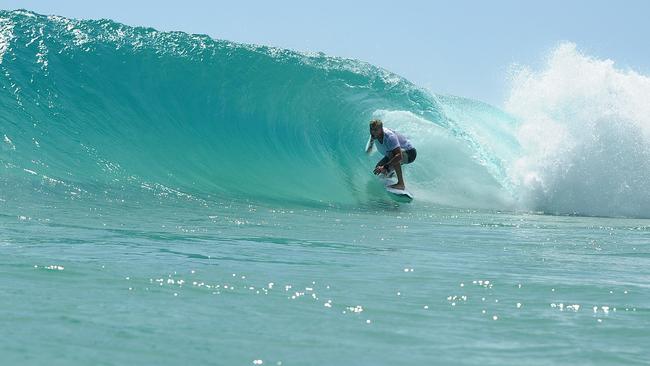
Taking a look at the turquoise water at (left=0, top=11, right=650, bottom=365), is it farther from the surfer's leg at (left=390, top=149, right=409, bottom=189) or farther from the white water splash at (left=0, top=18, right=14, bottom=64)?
the surfer's leg at (left=390, top=149, right=409, bottom=189)

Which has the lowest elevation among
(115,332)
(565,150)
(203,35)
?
(115,332)

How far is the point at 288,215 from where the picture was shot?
36.3ft

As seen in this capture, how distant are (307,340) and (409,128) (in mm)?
15515

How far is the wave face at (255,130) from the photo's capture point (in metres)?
14.6

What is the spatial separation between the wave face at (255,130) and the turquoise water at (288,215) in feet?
0.18

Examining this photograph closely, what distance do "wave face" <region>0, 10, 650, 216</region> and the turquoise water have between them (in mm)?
56

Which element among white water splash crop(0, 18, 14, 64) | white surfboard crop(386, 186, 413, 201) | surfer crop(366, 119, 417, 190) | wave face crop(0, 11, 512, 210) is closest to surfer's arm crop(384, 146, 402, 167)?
surfer crop(366, 119, 417, 190)

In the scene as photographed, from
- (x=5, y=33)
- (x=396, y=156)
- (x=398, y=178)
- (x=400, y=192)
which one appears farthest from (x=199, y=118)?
(x=396, y=156)

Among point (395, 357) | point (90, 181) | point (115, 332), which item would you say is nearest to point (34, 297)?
point (115, 332)

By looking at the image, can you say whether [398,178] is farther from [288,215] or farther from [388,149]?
[288,215]

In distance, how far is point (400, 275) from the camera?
5535 mm

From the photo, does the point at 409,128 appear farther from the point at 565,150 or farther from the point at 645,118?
the point at 645,118

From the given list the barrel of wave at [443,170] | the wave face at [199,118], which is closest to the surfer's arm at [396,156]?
the wave face at [199,118]

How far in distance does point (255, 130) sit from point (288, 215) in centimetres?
803
